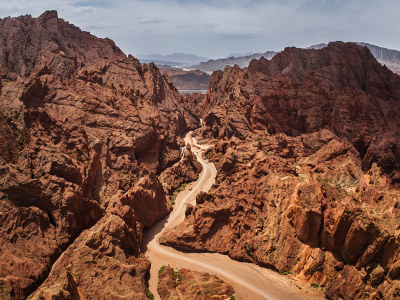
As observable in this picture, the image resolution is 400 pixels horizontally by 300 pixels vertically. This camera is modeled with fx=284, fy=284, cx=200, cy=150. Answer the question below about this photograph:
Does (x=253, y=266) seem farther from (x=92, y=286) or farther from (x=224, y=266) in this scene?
(x=92, y=286)

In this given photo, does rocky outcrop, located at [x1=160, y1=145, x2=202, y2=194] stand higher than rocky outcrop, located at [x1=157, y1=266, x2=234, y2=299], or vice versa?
rocky outcrop, located at [x1=160, y1=145, x2=202, y2=194]

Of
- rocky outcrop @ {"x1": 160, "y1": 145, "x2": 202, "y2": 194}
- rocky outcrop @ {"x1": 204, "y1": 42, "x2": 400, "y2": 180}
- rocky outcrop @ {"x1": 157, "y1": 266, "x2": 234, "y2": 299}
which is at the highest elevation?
rocky outcrop @ {"x1": 204, "y1": 42, "x2": 400, "y2": 180}

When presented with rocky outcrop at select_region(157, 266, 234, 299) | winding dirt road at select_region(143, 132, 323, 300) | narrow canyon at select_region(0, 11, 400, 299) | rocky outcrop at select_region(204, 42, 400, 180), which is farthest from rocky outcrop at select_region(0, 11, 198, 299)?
rocky outcrop at select_region(204, 42, 400, 180)

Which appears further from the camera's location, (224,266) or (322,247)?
(224,266)

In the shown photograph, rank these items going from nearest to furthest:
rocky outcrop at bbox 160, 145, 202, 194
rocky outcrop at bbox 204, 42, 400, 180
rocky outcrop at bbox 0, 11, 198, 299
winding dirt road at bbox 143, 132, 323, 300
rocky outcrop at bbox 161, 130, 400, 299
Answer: rocky outcrop at bbox 161, 130, 400, 299 → rocky outcrop at bbox 0, 11, 198, 299 → winding dirt road at bbox 143, 132, 323, 300 → rocky outcrop at bbox 160, 145, 202, 194 → rocky outcrop at bbox 204, 42, 400, 180

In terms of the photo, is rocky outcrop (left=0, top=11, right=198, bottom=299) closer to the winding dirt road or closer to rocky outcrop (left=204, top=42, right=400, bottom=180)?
the winding dirt road

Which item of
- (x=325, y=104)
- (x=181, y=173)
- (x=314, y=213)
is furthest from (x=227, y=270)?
(x=325, y=104)

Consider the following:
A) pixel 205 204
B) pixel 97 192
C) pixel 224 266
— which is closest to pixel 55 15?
pixel 97 192

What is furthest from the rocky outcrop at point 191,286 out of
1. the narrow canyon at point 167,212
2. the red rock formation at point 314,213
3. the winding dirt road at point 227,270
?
the red rock formation at point 314,213
